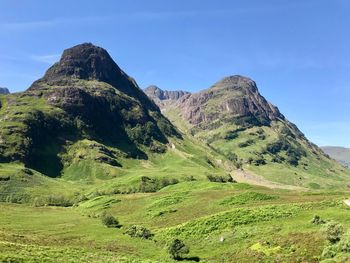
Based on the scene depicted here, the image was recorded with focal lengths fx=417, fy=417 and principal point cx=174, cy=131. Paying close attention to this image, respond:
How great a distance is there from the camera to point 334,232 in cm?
6103

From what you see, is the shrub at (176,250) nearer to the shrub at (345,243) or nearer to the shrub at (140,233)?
the shrub at (140,233)

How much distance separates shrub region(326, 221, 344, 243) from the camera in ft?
199

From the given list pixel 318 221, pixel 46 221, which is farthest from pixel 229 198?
pixel 46 221

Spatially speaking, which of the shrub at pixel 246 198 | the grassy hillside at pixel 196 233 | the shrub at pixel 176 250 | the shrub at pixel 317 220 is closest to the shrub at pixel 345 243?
the grassy hillside at pixel 196 233

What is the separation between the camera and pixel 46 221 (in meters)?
125

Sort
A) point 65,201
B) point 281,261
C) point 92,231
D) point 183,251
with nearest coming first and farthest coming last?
1. point 281,261
2. point 183,251
3. point 92,231
4. point 65,201

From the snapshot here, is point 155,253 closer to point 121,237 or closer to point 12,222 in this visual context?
point 121,237

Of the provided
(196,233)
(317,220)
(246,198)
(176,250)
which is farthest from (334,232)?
(246,198)

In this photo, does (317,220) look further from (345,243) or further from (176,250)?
(176,250)

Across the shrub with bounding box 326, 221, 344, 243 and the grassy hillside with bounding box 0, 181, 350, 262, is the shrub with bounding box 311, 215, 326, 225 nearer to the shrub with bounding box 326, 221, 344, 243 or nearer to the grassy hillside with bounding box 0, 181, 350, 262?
the grassy hillside with bounding box 0, 181, 350, 262

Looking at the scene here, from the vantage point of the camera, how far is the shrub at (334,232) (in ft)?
199

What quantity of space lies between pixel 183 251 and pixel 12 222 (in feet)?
215

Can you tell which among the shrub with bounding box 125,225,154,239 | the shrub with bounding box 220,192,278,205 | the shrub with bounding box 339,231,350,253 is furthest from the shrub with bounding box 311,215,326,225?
A: the shrub with bounding box 220,192,278,205

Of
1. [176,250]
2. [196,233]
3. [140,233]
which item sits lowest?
[176,250]
